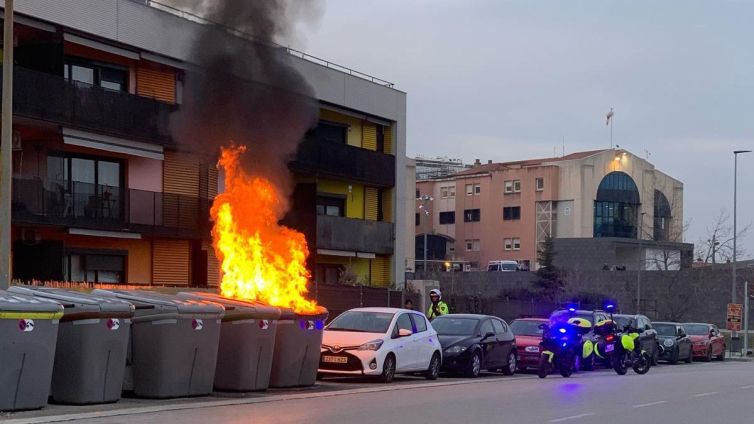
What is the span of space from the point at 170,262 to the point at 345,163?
946cm

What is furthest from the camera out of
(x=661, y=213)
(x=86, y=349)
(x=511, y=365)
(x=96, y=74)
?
(x=661, y=213)

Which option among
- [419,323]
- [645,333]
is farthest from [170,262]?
[645,333]

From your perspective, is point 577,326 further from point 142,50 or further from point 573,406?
point 142,50

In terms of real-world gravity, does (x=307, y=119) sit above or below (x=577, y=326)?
above

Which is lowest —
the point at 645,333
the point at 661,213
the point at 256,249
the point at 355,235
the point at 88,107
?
the point at 645,333

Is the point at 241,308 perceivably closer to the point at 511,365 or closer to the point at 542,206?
the point at 511,365

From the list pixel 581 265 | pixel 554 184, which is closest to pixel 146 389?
pixel 581 265

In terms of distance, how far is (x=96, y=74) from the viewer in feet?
107

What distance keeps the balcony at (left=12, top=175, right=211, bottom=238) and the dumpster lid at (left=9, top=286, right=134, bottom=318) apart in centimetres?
1422

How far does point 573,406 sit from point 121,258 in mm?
19514

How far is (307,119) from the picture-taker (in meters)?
24.2

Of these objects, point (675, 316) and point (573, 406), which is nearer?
point (573, 406)

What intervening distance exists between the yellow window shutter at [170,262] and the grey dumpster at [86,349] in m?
19.1

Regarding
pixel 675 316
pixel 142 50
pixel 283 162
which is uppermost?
pixel 142 50
